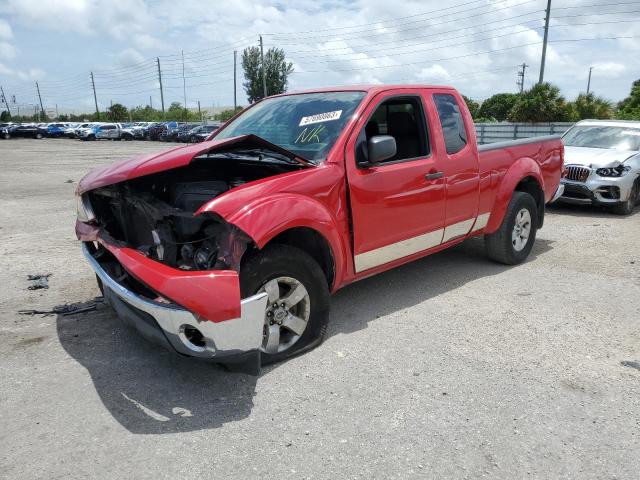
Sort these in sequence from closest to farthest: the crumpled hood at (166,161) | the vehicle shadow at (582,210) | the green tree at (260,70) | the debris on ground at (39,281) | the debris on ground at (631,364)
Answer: the crumpled hood at (166,161)
the debris on ground at (631,364)
the debris on ground at (39,281)
the vehicle shadow at (582,210)
the green tree at (260,70)

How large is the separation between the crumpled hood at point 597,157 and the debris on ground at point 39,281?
8.26m

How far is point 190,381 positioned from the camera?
3404 millimetres

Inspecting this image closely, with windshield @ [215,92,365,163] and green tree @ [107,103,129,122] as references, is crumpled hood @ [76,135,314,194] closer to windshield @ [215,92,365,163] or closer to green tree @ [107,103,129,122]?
windshield @ [215,92,365,163]

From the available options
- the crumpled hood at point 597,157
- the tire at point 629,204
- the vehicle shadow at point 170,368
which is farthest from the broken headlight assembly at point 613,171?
the vehicle shadow at point 170,368

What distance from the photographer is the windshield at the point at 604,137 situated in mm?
9602

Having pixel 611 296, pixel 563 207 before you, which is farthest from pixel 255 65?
pixel 611 296

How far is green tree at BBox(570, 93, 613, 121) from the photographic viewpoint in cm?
2392

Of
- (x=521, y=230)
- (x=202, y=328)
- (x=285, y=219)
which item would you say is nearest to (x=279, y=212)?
(x=285, y=219)

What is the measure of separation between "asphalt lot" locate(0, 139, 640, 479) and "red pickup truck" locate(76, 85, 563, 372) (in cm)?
41

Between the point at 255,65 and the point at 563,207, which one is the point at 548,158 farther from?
the point at 255,65

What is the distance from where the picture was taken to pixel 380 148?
3.86 m

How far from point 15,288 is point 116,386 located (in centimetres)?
261

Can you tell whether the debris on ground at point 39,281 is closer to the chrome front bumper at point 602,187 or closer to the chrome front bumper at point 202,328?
the chrome front bumper at point 202,328

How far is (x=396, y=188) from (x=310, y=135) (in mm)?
812
